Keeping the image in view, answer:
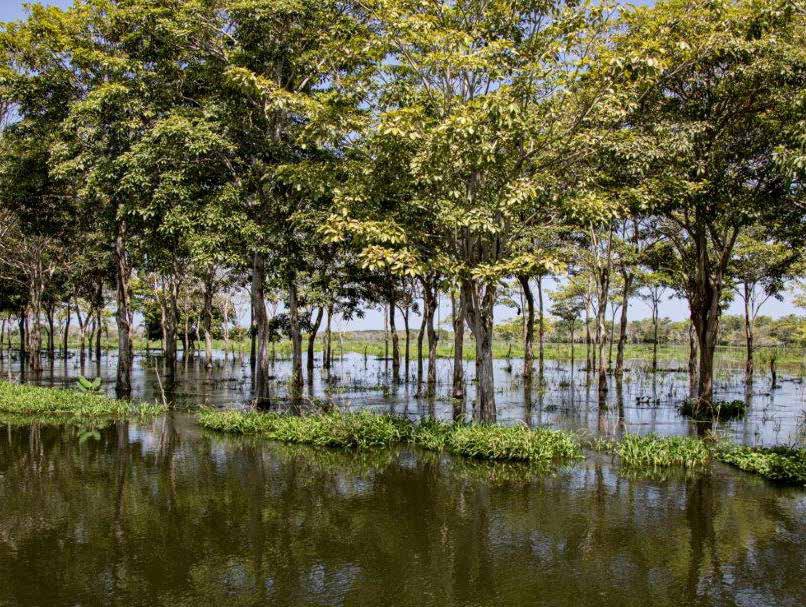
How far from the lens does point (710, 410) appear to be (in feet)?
75.0

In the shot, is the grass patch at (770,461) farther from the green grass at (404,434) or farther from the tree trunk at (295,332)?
the tree trunk at (295,332)

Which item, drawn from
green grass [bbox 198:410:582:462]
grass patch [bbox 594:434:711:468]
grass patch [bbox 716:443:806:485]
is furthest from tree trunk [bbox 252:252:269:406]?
grass patch [bbox 716:443:806:485]

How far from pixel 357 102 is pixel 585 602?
14.6 meters

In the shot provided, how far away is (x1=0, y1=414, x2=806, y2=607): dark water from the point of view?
8.43m

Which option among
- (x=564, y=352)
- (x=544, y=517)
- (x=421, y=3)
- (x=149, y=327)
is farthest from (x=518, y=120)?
(x=149, y=327)

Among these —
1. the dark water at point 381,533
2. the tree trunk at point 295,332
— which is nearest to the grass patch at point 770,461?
the dark water at point 381,533

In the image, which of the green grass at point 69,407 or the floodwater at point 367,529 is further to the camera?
the green grass at point 69,407

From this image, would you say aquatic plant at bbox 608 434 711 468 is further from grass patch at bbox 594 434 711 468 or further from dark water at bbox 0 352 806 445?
dark water at bbox 0 352 806 445

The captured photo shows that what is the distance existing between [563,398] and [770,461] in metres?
16.1

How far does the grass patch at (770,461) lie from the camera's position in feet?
45.5

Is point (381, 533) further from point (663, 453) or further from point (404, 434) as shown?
point (663, 453)

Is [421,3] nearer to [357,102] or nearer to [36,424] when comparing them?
[357,102]

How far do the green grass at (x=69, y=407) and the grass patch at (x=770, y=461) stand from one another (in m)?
18.5

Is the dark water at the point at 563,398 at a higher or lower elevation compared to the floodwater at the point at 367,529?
lower
